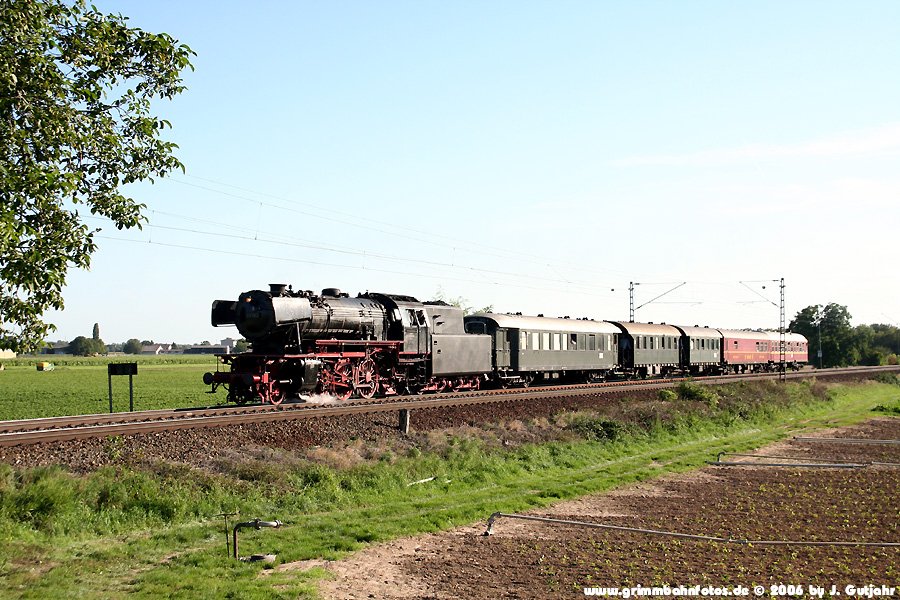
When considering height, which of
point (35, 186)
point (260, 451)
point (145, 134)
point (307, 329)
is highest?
point (145, 134)

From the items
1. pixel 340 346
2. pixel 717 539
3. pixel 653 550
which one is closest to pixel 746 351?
pixel 340 346

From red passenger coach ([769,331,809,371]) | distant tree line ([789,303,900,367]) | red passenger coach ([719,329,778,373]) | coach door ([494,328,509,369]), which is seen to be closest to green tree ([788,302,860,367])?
distant tree line ([789,303,900,367])

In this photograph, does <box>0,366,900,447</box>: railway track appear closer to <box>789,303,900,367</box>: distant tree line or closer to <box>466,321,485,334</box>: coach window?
<box>466,321,485,334</box>: coach window

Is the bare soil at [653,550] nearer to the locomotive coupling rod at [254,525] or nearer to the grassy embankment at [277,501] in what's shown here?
the grassy embankment at [277,501]

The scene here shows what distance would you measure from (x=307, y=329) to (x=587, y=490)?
11.5 metres

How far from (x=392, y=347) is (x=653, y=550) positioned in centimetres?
1784

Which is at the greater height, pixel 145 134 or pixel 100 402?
pixel 145 134

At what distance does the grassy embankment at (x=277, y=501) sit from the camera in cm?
1105

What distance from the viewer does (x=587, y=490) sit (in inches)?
735

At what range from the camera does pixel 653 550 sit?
12805 millimetres

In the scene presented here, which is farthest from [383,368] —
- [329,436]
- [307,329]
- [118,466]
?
[118,466]

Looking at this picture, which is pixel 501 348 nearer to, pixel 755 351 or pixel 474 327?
pixel 474 327

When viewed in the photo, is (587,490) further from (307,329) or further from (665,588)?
(307,329)

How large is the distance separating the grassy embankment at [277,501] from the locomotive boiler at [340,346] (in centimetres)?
588
